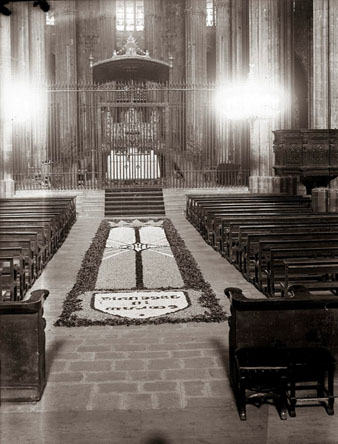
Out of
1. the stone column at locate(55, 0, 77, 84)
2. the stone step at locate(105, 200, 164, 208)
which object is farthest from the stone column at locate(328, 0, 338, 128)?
the stone column at locate(55, 0, 77, 84)

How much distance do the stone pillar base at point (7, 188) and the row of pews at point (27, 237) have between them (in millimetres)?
3732

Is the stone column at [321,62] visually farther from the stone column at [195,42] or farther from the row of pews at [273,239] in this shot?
the stone column at [195,42]

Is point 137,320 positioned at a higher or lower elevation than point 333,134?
lower

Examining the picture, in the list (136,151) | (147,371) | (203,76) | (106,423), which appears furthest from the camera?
(203,76)

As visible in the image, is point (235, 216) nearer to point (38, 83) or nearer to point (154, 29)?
point (38, 83)

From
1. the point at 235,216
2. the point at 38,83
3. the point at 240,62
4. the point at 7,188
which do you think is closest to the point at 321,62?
the point at 235,216

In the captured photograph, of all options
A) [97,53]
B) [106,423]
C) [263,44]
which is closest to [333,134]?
[263,44]

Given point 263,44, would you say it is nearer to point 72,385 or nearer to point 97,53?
point 97,53

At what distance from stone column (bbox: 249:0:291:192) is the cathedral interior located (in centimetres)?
5

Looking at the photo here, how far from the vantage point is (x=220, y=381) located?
5.37 metres

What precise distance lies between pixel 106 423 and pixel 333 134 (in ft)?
42.7

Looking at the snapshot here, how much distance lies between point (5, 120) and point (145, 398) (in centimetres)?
1666

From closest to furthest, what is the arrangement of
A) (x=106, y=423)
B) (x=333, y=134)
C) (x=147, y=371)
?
(x=106, y=423) → (x=147, y=371) → (x=333, y=134)

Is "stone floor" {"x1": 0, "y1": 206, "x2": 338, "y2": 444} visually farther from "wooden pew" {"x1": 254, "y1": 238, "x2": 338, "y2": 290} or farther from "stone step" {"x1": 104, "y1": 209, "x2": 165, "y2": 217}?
"stone step" {"x1": 104, "y1": 209, "x2": 165, "y2": 217}
